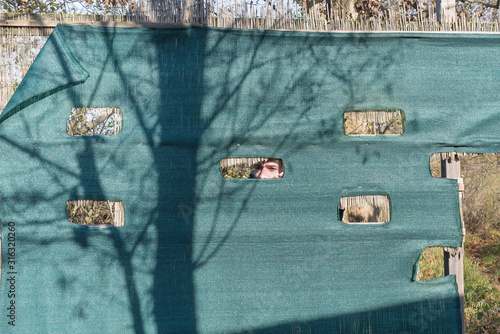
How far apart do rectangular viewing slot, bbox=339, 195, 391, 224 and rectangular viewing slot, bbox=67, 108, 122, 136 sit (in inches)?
63.7

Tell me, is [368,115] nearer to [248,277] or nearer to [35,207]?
[248,277]

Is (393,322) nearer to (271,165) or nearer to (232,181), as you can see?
(271,165)

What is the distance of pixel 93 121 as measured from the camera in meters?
4.83

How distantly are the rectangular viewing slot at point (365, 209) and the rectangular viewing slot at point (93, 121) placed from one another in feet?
5.31

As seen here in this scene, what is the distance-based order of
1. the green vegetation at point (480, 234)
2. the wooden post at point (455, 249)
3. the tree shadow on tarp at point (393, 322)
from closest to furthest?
the tree shadow on tarp at point (393, 322)
the wooden post at point (455, 249)
the green vegetation at point (480, 234)

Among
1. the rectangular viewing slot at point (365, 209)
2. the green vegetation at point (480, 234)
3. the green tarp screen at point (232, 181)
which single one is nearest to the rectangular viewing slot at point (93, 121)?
the green tarp screen at point (232, 181)

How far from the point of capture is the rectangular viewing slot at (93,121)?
9.87 feet

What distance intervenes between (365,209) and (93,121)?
9.70 feet

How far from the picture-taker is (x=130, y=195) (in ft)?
9.71

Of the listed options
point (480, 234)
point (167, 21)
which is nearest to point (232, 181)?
point (167, 21)

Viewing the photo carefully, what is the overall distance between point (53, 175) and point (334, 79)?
6.42 ft

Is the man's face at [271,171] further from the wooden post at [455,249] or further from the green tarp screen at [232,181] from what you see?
the wooden post at [455,249]

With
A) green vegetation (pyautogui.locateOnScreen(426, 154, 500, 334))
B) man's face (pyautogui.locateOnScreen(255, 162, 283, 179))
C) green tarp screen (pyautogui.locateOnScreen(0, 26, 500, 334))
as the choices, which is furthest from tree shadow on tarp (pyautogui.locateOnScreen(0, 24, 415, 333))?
green vegetation (pyautogui.locateOnScreen(426, 154, 500, 334))

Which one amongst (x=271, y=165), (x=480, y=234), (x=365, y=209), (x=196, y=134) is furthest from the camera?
(x=480, y=234)
